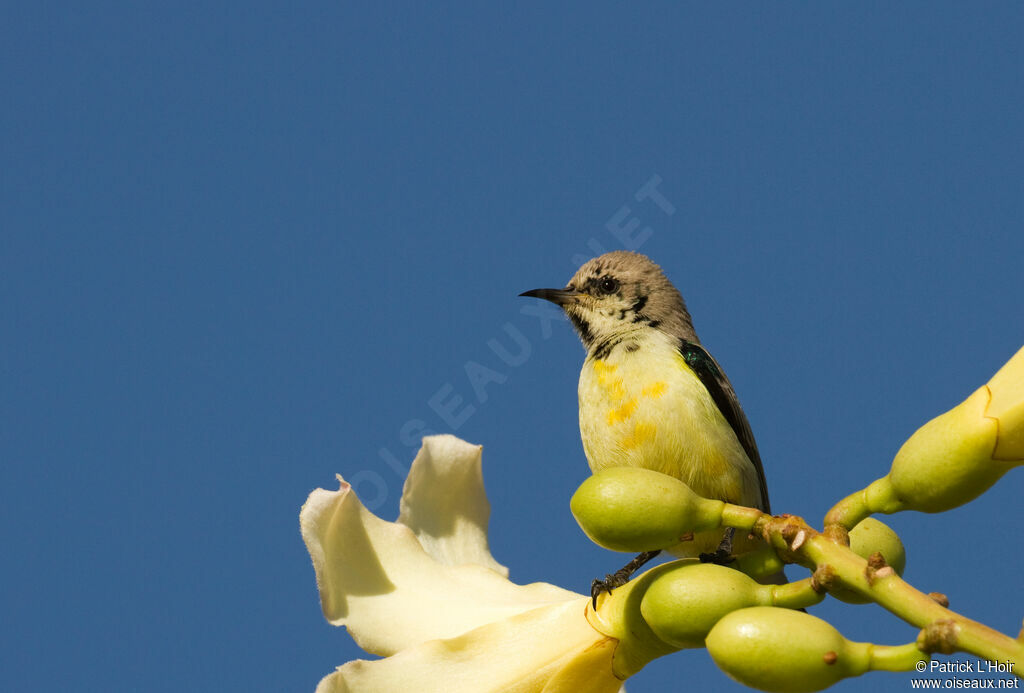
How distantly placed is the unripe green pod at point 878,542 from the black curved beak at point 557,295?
7.45ft

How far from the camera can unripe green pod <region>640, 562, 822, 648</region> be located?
2.36 m

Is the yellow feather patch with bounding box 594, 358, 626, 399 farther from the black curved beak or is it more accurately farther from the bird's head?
the black curved beak

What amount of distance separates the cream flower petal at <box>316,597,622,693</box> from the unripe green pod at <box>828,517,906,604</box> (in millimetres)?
788

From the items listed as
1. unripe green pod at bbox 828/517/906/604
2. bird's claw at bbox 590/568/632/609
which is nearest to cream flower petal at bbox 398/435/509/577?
bird's claw at bbox 590/568/632/609

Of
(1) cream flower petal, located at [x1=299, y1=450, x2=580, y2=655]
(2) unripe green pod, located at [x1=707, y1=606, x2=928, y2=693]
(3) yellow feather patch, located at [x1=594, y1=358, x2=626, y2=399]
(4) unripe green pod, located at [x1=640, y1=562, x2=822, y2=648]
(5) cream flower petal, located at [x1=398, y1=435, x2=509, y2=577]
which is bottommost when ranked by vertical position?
(2) unripe green pod, located at [x1=707, y1=606, x2=928, y2=693]

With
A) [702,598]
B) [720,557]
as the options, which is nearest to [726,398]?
[720,557]

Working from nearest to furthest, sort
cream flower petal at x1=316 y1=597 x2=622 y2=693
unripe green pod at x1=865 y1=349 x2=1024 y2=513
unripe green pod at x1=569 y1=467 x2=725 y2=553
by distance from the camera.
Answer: unripe green pod at x1=865 y1=349 x2=1024 y2=513 < unripe green pod at x1=569 y1=467 x2=725 y2=553 < cream flower petal at x1=316 y1=597 x2=622 y2=693

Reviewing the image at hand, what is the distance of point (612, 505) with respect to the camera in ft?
8.03

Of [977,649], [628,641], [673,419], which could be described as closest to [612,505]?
[628,641]

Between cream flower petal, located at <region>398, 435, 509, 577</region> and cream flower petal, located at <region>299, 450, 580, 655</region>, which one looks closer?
cream flower petal, located at <region>299, 450, 580, 655</region>

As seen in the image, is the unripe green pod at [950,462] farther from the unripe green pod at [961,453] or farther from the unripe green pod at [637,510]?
the unripe green pod at [637,510]

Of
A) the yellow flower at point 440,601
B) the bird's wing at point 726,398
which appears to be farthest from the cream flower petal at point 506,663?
the bird's wing at point 726,398

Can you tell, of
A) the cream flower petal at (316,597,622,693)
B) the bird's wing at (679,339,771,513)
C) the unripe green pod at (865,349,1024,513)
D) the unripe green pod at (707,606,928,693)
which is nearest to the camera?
the unripe green pod at (707,606,928,693)

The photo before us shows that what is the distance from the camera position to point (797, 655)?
209 centimetres
